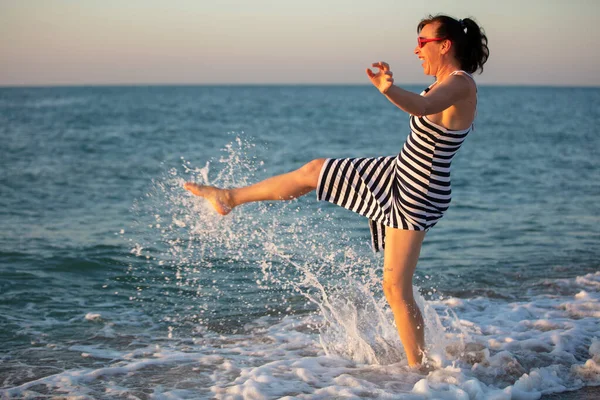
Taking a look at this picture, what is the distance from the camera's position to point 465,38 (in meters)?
4.09

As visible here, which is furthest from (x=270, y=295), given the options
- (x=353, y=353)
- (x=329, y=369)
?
(x=329, y=369)

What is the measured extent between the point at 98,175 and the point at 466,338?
39.5 ft

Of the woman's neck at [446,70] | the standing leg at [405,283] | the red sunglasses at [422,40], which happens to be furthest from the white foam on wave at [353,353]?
the red sunglasses at [422,40]

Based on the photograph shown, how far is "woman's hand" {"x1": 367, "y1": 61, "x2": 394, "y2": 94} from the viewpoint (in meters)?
3.54

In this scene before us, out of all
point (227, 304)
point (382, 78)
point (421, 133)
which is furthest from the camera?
point (227, 304)

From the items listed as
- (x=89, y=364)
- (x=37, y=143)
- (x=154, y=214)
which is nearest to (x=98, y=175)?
(x=154, y=214)

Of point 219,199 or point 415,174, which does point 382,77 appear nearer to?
point 415,174

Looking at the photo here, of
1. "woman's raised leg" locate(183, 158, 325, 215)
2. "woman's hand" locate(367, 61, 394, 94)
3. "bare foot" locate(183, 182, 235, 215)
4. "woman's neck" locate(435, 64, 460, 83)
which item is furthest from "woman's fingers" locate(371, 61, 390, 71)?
"bare foot" locate(183, 182, 235, 215)

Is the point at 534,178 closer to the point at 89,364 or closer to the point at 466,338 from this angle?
the point at 466,338

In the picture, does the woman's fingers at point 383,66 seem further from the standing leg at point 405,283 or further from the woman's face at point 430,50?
the standing leg at point 405,283

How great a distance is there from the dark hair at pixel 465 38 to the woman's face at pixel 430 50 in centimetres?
3

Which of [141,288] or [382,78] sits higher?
[382,78]

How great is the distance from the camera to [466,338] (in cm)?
523

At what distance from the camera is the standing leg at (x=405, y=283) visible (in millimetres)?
4215
